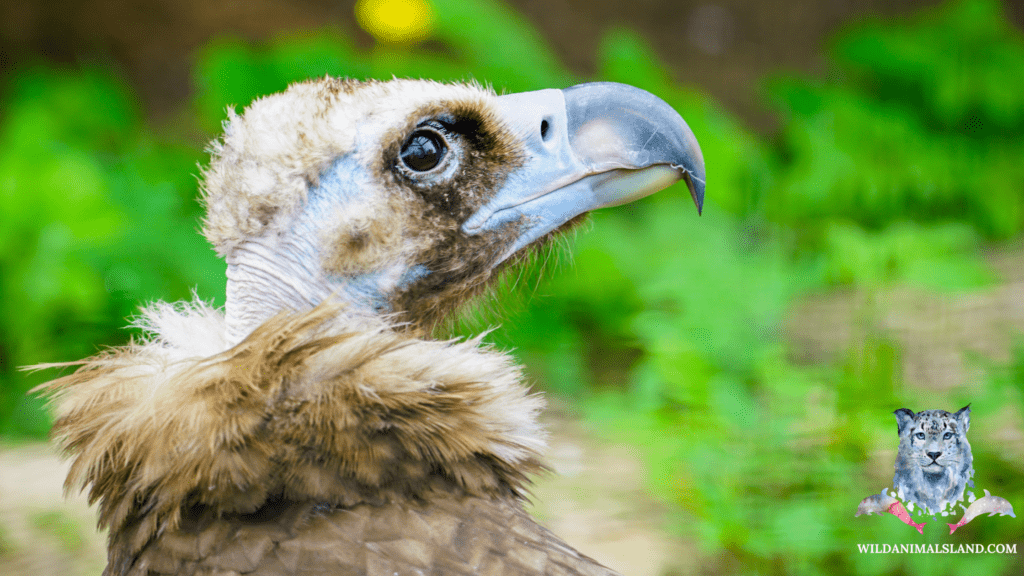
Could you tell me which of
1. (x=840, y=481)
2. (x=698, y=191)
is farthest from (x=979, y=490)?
(x=698, y=191)

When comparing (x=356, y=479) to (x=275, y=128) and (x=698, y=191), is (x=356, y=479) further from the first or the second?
(x=698, y=191)

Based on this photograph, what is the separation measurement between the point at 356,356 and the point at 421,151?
39 cm

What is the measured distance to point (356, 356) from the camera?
1.28 meters

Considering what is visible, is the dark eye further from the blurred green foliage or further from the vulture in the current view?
the blurred green foliage

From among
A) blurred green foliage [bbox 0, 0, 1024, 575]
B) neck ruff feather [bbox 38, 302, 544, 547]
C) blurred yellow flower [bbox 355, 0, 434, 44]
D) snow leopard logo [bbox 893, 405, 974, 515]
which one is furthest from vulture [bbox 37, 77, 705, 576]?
blurred yellow flower [bbox 355, 0, 434, 44]

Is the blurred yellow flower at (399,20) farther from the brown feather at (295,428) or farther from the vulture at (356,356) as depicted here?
the brown feather at (295,428)

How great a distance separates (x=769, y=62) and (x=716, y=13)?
0.63 m

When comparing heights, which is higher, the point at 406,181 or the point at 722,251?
the point at 722,251

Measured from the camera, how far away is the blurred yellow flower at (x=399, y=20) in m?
4.66

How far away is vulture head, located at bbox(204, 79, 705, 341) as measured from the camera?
4.77ft

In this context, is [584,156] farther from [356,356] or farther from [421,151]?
[356,356]

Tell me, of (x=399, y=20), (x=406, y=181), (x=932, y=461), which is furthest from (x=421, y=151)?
(x=399, y=20)

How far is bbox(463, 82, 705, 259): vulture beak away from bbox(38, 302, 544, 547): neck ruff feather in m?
0.29

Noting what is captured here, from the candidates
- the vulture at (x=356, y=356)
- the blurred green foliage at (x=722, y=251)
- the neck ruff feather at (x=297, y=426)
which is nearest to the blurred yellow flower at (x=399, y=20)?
the blurred green foliage at (x=722, y=251)
